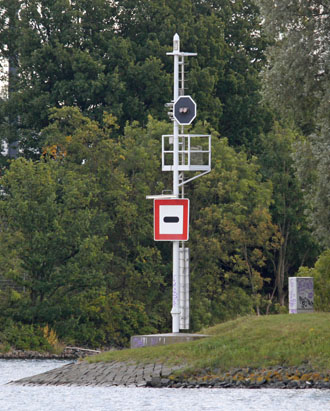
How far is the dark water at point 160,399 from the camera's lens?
22.9 m

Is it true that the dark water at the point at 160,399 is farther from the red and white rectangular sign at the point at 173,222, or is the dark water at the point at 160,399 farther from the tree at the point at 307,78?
the tree at the point at 307,78

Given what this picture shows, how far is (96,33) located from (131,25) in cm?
272

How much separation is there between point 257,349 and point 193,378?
196 cm

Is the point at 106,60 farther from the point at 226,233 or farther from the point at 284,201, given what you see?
the point at 284,201

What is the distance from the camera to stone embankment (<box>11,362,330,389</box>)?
25.9 m

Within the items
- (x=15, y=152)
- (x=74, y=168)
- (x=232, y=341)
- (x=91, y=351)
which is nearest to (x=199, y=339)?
(x=232, y=341)

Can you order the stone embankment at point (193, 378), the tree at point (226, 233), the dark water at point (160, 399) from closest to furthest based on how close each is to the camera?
the dark water at point (160, 399) → the stone embankment at point (193, 378) → the tree at point (226, 233)

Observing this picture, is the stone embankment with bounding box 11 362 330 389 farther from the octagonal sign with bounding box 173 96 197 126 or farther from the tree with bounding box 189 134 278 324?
the tree with bounding box 189 134 278 324

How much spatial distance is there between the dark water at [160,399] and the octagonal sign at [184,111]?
9.33 m

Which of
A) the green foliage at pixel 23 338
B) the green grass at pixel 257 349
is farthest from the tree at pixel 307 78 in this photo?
the green foliage at pixel 23 338

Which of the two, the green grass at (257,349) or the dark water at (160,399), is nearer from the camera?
the dark water at (160,399)

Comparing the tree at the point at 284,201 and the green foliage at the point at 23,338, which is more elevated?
the tree at the point at 284,201

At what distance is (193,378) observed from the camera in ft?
87.6

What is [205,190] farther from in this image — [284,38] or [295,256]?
[284,38]
